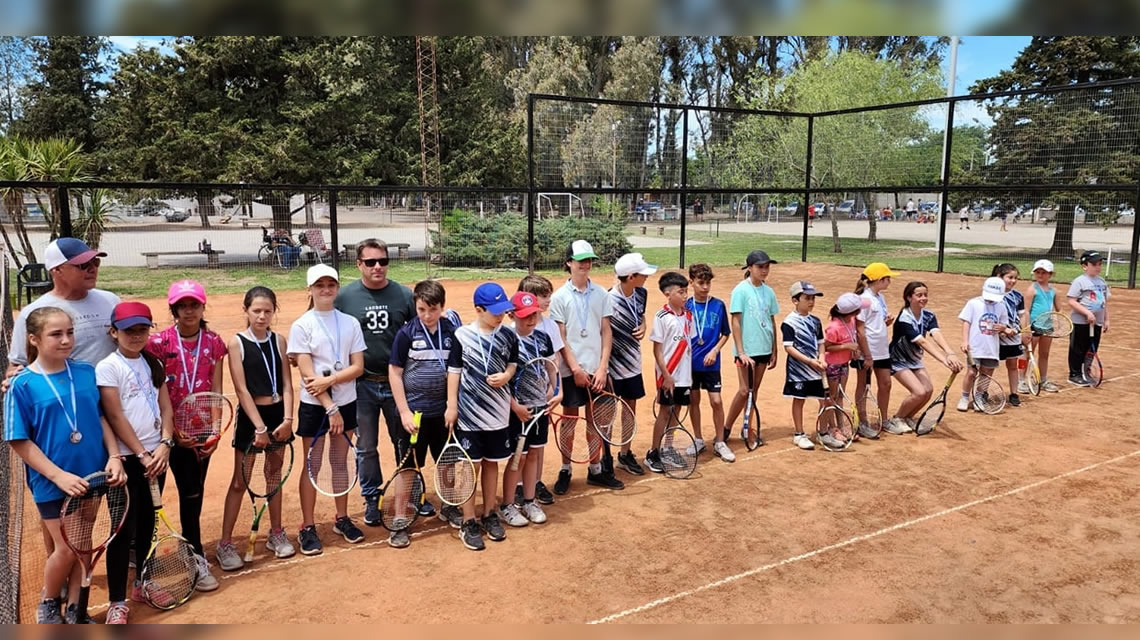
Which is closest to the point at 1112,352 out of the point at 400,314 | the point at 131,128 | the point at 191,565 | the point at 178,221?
the point at 400,314

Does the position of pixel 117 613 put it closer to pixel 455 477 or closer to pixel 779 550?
pixel 455 477

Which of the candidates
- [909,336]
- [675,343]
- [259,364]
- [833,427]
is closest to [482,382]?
[259,364]

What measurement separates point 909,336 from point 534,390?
4575 mm

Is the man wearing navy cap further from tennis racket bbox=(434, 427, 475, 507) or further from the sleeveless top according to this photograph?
tennis racket bbox=(434, 427, 475, 507)

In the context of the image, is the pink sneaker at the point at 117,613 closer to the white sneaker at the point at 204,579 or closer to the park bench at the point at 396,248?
the white sneaker at the point at 204,579

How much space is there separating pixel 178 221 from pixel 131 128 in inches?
235

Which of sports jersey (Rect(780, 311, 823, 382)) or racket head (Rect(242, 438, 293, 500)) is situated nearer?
racket head (Rect(242, 438, 293, 500))

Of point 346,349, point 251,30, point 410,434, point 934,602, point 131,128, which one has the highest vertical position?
point 131,128

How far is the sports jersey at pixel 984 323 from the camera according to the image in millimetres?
9203

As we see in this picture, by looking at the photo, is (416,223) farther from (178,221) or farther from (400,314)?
(400,314)

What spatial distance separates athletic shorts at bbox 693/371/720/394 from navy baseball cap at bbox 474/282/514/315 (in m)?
2.50

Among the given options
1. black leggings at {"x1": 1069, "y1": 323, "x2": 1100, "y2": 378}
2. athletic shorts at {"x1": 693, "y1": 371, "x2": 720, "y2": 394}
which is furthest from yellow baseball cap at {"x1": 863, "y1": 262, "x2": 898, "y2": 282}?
black leggings at {"x1": 1069, "y1": 323, "x2": 1100, "y2": 378}

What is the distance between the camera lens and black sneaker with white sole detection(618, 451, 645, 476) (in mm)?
7434

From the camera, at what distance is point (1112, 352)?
1282cm
